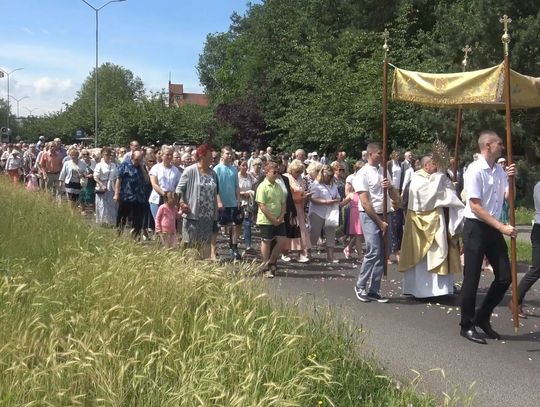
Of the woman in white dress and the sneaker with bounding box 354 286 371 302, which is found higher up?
the woman in white dress

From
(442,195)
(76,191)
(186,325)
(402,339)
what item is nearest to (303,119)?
(76,191)

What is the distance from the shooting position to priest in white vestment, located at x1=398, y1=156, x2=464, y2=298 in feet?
28.2

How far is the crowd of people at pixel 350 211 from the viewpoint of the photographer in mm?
6793

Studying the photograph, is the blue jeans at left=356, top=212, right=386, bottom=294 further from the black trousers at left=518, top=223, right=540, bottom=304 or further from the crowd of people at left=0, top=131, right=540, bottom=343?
the black trousers at left=518, top=223, right=540, bottom=304

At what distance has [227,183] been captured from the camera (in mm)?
11711

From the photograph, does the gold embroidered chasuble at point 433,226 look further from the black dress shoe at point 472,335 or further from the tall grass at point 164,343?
the tall grass at point 164,343

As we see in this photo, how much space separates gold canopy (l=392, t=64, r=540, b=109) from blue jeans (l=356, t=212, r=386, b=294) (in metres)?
1.61

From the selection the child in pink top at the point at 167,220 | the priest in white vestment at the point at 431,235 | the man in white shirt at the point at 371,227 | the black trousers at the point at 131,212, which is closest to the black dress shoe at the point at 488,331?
the priest in white vestment at the point at 431,235

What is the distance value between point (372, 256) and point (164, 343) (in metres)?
4.64

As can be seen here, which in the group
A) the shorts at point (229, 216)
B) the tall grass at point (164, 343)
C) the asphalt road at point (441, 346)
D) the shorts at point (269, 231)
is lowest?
the asphalt road at point (441, 346)

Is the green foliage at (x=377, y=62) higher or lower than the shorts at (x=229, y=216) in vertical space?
higher

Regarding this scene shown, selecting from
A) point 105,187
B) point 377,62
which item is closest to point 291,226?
point 105,187

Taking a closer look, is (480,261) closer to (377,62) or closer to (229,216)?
(229,216)

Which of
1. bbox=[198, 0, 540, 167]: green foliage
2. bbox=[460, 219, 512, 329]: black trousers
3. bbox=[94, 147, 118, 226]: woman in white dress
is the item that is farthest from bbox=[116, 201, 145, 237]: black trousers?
bbox=[198, 0, 540, 167]: green foliage
